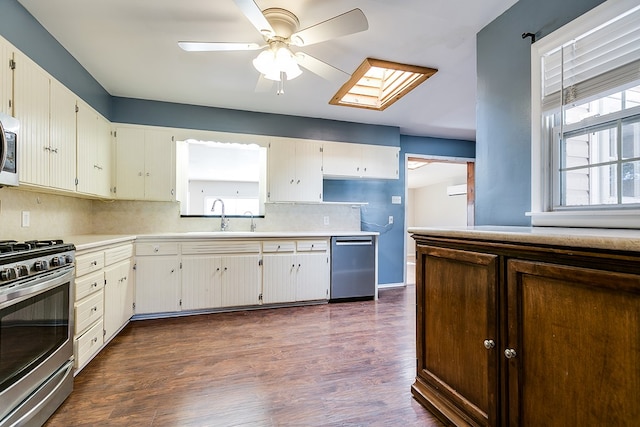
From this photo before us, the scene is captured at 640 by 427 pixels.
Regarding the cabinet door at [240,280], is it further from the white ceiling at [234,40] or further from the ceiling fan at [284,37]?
the ceiling fan at [284,37]

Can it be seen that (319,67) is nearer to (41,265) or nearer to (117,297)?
(41,265)

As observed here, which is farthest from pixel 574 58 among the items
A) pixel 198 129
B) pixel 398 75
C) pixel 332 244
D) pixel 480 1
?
pixel 198 129

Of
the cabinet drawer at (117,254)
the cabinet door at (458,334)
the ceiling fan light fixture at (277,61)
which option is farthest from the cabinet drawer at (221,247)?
the cabinet door at (458,334)

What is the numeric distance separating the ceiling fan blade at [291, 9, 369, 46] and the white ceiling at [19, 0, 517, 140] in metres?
0.20

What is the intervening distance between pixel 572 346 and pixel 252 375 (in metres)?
1.80

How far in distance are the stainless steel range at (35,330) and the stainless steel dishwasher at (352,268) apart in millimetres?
2580

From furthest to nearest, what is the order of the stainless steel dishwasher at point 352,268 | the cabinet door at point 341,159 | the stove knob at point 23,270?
1. the cabinet door at point 341,159
2. the stainless steel dishwasher at point 352,268
3. the stove knob at point 23,270

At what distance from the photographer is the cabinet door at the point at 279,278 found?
135 inches

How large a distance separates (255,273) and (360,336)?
140 centimetres

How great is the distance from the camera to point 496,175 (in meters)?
1.98

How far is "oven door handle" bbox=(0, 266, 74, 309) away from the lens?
1286 mm

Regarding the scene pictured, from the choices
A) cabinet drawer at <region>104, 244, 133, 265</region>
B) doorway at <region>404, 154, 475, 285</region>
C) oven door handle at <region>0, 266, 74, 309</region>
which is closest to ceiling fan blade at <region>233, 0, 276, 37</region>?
oven door handle at <region>0, 266, 74, 309</region>

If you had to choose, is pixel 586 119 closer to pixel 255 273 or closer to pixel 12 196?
pixel 255 273

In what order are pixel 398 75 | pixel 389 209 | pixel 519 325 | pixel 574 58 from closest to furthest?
pixel 519 325 < pixel 574 58 < pixel 398 75 < pixel 389 209
